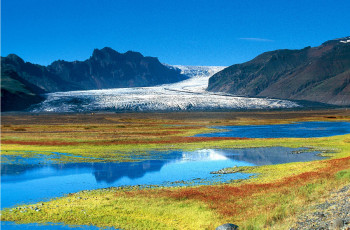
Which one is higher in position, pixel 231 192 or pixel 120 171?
pixel 231 192

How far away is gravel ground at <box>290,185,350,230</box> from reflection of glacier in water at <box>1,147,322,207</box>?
11720mm

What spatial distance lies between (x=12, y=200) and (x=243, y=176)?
1749cm

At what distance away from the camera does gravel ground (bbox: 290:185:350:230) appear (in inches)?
595

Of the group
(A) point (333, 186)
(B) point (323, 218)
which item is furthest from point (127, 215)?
(A) point (333, 186)

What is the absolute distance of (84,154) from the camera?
48.4 meters

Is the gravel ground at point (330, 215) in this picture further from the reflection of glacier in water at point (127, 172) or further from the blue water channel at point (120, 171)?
the reflection of glacier in water at point (127, 172)

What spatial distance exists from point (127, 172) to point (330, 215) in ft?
72.3

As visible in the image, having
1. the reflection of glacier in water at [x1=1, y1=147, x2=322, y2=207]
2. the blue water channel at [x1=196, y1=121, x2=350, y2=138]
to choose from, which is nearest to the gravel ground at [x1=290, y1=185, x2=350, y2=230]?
the reflection of glacier in water at [x1=1, y1=147, x2=322, y2=207]

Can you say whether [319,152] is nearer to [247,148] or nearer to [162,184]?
[247,148]

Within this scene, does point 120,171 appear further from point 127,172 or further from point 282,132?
point 282,132

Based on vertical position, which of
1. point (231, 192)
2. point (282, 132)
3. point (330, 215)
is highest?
point (330, 215)

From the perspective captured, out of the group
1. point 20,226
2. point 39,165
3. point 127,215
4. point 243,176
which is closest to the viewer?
point 20,226

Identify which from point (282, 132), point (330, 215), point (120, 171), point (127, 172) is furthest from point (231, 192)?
point (282, 132)

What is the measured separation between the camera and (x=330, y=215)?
16719mm
